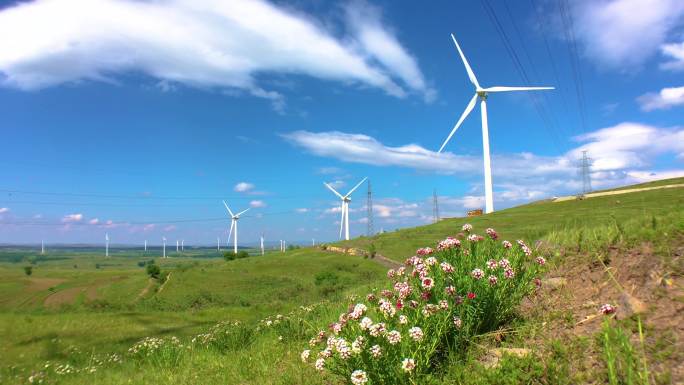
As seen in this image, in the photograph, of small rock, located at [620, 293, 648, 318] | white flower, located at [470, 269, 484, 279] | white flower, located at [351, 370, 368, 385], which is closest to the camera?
white flower, located at [351, 370, 368, 385]

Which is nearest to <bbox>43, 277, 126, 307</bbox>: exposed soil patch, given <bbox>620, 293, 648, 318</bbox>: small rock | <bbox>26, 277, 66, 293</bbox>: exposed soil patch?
<bbox>26, 277, 66, 293</bbox>: exposed soil patch

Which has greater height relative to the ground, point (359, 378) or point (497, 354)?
point (359, 378)

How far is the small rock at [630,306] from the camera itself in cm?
527

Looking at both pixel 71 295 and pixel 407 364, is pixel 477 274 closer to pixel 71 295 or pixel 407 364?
pixel 407 364

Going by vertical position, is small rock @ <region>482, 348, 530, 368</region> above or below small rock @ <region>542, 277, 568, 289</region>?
below

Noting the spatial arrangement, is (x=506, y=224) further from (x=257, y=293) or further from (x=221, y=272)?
(x=221, y=272)

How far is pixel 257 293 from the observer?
3844 centimetres

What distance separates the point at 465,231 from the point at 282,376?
3.76 metres

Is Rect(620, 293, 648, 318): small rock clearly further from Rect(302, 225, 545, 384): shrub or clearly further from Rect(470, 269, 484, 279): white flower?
Rect(470, 269, 484, 279): white flower

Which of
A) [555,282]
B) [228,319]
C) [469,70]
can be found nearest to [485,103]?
[469,70]

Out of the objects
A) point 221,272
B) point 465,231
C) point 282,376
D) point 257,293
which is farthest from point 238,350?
point 221,272

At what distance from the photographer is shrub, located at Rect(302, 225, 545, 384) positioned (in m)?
4.62

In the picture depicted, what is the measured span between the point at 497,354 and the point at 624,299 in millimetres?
1872

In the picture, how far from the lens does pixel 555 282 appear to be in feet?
24.2
